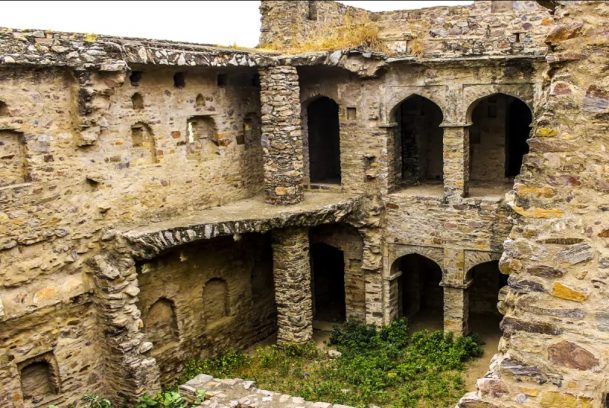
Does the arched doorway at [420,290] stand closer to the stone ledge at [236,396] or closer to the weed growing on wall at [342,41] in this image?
the weed growing on wall at [342,41]

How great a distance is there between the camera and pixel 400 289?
15.0 m

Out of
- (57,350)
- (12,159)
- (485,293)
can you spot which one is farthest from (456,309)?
(12,159)

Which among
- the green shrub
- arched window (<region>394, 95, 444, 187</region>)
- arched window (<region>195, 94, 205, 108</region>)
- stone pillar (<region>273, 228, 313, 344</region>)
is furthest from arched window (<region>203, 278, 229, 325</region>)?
arched window (<region>394, 95, 444, 187</region>)

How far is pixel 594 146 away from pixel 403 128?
1136 cm

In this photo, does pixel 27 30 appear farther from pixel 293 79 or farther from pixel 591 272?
pixel 591 272

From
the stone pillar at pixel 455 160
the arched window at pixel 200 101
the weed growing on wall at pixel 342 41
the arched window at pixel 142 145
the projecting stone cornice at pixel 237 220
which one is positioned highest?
the weed growing on wall at pixel 342 41

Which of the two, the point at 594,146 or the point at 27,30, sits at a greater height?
the point at 27,30

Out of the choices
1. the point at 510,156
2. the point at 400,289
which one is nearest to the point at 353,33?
the point at 510,156

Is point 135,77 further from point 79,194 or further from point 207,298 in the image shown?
point 207,298

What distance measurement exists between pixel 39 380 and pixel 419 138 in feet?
32.9

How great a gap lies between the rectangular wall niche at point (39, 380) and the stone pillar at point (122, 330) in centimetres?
93

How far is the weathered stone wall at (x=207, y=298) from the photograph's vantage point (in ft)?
40.3

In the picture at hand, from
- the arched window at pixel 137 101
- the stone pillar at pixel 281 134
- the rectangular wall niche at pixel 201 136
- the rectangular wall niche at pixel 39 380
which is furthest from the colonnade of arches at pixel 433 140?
the rectangular wall niche at pixel 39 380

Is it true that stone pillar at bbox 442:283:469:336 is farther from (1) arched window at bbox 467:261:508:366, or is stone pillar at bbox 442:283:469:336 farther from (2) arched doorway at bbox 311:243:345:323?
(2) arched doorway at bbox 311:243:345:323
